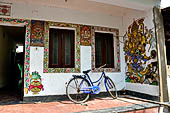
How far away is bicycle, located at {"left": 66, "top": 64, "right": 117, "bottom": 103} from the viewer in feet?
12.5

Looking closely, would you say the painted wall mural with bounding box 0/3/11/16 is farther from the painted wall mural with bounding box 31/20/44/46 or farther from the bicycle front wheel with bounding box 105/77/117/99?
the bicycle front wheel with bounding box 105/77/117/99

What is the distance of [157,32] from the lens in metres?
3.66

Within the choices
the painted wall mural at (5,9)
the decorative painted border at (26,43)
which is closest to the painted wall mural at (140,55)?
the decorative painted border at (26,43)

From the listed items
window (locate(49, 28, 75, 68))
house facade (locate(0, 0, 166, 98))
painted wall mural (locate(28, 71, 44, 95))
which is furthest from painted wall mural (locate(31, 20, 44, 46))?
painted wall mural (locate(28, 71, 44, 95))

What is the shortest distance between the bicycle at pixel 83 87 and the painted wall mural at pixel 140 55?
2.79ft

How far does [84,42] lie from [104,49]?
819 mm

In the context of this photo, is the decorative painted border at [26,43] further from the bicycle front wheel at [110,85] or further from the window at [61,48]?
the bicycle front wheel at [110,85]

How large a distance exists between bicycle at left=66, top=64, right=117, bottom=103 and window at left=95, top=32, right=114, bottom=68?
555 mm

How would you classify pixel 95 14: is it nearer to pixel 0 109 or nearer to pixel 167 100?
pixel 167 100

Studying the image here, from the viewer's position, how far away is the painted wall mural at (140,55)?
3723 millimetres

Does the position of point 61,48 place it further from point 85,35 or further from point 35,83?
point 35,83

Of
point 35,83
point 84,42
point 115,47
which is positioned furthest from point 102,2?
point 35,83

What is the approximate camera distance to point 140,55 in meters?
4.15

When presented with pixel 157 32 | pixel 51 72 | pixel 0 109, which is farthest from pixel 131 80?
pixel 0 109
